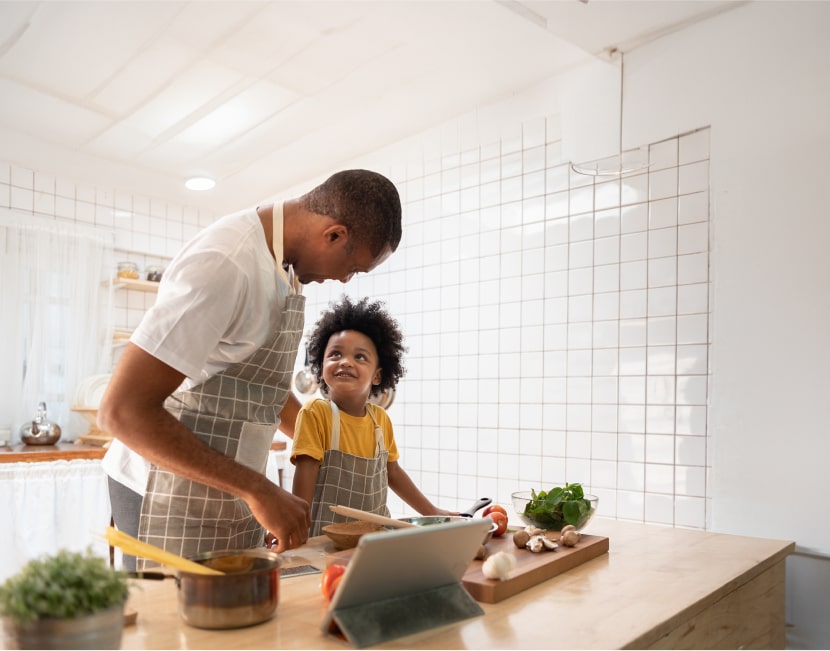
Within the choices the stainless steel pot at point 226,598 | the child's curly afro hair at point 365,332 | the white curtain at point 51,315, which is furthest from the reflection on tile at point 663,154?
the white curtain at point 51,315

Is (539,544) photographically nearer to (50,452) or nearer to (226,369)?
(226,369)

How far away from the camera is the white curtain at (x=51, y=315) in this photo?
11.3ft

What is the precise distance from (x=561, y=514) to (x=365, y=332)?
0.79 metres

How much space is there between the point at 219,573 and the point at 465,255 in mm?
2337

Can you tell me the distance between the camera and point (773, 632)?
145 cm

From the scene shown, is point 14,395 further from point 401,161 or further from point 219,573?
point 219,573

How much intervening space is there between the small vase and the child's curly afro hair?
1323mm

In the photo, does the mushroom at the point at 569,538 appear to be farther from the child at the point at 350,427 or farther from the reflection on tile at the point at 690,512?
the reflection on tile at the point at 690,512

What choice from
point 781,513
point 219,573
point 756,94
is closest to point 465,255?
point 756,94

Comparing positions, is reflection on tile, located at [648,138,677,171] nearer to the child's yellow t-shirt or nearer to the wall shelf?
the child's yellow t-shirt

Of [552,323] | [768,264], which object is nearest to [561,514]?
[768,264]

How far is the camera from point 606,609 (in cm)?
98

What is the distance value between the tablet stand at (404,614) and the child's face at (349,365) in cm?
93

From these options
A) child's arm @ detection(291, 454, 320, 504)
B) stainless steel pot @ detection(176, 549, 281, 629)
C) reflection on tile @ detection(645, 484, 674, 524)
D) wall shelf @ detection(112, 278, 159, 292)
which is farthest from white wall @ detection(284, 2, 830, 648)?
wall shelf @ detection(112, 278, 159, 292)
